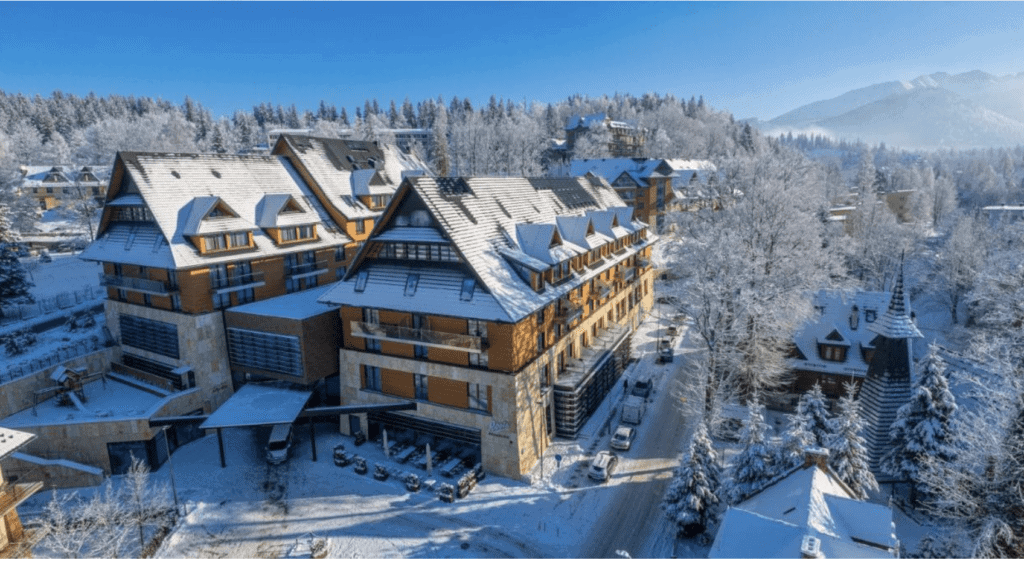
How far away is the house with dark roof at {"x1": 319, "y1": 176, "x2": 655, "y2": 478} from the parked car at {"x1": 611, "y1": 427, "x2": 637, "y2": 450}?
256 centimetres

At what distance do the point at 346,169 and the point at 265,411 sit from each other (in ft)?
84.8

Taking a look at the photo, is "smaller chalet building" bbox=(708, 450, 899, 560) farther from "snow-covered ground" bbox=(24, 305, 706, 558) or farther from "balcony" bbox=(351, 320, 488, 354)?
"balcony" bbox=(351, 320, 488, 354)

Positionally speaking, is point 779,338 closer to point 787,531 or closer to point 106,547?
point 787,531

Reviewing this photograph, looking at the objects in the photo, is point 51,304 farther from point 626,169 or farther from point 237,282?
point 626,169

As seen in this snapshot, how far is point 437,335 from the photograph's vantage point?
1130 inches

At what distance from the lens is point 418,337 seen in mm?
29344

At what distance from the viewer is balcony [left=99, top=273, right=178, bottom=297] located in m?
34.8

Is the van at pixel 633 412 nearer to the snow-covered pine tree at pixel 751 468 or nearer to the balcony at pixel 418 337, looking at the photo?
the snow-covered pine tree at pixel 751 468

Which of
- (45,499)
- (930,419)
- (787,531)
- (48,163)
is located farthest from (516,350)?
(48,163)

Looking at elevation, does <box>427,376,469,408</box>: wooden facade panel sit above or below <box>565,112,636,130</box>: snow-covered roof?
below

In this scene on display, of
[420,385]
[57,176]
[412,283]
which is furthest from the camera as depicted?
[57,176]

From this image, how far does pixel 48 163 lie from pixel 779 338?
149 metres

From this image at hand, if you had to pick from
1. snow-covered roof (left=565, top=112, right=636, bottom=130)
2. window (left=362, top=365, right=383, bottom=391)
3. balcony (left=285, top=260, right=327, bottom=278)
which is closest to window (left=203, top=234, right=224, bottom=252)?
balcony (left=285, top=260, right=327, bottom=278)

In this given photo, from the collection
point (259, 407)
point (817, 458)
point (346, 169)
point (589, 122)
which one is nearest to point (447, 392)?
point (259, 407)
